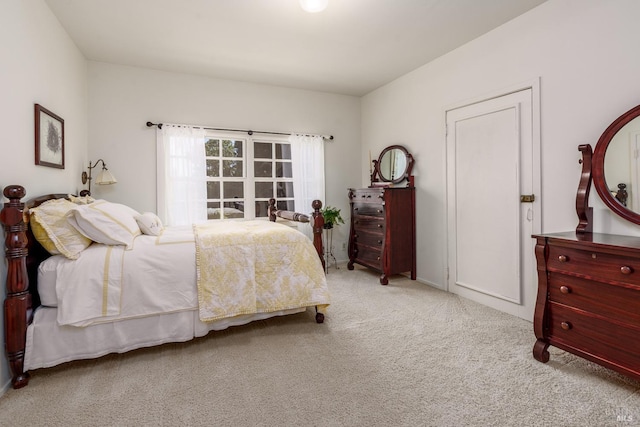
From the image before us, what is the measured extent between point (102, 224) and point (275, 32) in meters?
2.17

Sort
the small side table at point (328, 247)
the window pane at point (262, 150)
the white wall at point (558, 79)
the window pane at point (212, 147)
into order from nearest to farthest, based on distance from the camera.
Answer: the white wall at point (558, 79)
the window pane at point (212, 147)
the window pane at point (262, 150)
the small side table at point (328, 247)

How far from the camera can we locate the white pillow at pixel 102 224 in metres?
2.03

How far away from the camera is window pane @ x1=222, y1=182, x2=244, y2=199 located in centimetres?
419

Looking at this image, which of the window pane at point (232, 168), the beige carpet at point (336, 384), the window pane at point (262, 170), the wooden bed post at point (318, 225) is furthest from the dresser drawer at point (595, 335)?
the window pane at point (232, 168)

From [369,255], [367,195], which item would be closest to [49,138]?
[367,195]

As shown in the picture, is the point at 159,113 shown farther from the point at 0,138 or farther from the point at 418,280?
the point at 418,280

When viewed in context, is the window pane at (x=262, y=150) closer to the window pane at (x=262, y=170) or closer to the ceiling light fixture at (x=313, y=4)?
the window pane at (x=262, y=170)

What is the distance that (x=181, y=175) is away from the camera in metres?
3.83

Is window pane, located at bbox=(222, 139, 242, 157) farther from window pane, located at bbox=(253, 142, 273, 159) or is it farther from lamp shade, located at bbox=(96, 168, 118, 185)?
lamp shade, located at bbox=(96, 168, 118, 185)

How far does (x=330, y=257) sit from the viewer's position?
4.82 meters

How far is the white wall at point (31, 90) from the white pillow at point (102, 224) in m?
0.39

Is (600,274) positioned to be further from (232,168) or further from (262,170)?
(232,168)

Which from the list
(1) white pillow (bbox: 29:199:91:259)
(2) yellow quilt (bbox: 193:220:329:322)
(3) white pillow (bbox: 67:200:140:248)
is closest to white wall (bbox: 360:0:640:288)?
(2) yellow quilt (bbox: 193:220:329:322)

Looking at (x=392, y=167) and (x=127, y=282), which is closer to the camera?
(x=127, y=282)
